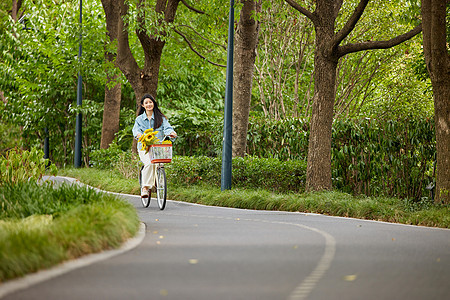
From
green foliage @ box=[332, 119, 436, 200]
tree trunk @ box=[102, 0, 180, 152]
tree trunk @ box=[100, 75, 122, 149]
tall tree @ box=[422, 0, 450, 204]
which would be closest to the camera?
tall tree @ box=[422, 0, 450, 204]

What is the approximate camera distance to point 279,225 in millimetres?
10352

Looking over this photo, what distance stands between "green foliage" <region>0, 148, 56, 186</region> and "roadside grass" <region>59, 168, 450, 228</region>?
340cm

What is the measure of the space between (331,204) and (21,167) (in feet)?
19.1

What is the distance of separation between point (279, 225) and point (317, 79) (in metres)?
5.33

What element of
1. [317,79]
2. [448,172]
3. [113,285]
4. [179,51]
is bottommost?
[113,285]

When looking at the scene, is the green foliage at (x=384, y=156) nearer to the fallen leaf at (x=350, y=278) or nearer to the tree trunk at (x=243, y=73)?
the tree trunk at (x=243, y=73)

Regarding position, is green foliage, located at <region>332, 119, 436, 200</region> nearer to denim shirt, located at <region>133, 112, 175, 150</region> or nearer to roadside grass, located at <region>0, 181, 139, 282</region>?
denim shirt, located at <region>133, 112, 175, 150</region>

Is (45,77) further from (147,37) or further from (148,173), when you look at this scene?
(148,173)

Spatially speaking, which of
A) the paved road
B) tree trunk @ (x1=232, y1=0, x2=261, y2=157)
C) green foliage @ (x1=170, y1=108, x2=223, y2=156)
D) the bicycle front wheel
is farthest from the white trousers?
green foliage @ (x1=170, y1=108, x2=223, y2=156)

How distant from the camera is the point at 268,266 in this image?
21.2 ft

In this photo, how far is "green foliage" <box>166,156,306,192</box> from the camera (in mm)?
16734

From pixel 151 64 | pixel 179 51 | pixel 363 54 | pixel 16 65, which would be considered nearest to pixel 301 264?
pixel 151 64

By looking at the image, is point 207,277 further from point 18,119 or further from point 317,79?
point 18,119

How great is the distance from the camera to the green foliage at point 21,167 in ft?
42.3
